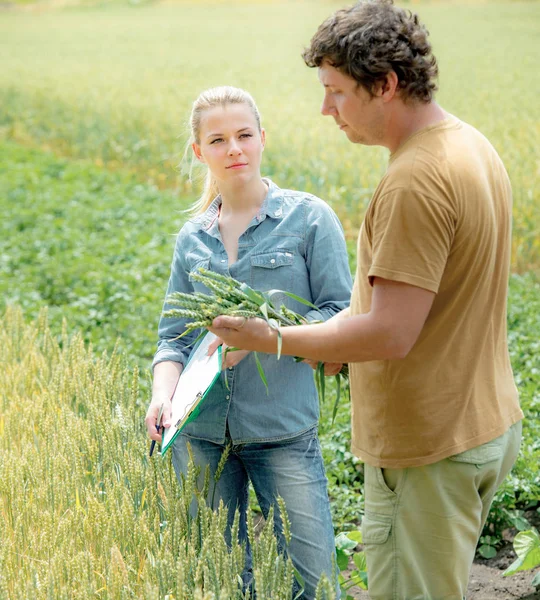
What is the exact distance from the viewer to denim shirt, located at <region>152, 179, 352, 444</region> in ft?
7.06

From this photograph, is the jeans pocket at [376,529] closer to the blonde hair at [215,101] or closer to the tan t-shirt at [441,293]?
the tan t-shirt at [441,293]

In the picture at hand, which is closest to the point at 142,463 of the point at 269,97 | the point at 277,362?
the point at 277,362

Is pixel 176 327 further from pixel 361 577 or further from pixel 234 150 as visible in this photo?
pixel 361 577

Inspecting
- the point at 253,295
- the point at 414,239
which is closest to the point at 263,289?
the point at 253,295

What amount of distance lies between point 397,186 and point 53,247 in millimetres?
5529

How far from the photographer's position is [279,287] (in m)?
2.17

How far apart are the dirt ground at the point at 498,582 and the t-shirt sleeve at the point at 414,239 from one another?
1517 mm

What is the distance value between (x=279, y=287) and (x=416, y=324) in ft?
2.25

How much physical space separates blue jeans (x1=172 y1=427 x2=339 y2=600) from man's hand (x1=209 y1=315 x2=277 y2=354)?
51 cm

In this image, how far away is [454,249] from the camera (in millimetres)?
1549

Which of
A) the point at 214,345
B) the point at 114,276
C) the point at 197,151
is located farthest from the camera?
the point at 114,276

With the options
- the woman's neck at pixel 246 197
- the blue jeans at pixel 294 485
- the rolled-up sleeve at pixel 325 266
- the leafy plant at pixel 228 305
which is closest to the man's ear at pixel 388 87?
the leafy plant at pixel 228 305

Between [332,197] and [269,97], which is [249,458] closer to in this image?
[332,197]

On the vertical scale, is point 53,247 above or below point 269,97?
below
